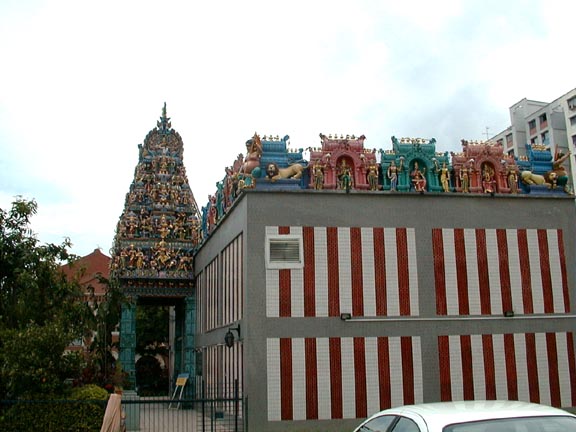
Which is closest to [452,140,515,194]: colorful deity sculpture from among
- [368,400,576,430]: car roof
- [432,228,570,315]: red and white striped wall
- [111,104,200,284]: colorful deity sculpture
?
[432,228,570,315]: red and white striped wall

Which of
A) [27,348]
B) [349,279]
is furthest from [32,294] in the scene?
[349,279]

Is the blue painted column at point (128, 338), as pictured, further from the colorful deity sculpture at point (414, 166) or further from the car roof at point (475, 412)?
the car roof at point (475, 412)

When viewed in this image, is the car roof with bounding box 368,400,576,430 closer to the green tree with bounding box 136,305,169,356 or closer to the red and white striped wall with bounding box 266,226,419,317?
the red and white striped wall with bounding box 266,226,419,317

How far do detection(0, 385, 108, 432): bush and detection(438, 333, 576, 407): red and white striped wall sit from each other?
988cm

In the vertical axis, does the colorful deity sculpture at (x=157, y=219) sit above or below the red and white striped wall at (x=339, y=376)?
above

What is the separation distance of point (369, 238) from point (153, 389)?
32236mm

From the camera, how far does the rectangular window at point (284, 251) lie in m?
20.5

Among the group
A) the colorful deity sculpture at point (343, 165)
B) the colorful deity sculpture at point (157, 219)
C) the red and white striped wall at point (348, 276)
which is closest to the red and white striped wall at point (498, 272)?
the red and white striped wall at point (348, 276)

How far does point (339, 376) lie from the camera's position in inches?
792

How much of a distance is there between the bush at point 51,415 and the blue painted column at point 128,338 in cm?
1400

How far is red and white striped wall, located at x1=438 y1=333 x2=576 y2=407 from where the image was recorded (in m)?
20.8

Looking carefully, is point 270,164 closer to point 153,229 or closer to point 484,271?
point 484,271

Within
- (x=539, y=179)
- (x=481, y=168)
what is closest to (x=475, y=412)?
(x=481, y=168)

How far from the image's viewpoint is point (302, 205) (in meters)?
21.0
